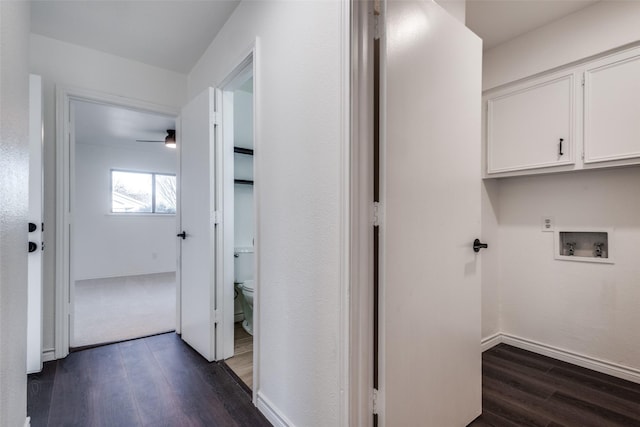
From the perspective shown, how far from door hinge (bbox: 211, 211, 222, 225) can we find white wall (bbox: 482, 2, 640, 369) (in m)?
2.18

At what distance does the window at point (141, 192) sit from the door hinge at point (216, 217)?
4.36 metres

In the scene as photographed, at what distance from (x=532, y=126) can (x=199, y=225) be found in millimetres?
2747

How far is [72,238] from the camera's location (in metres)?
2.56

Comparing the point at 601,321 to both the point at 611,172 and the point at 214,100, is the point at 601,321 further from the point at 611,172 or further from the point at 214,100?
the point at 214,100

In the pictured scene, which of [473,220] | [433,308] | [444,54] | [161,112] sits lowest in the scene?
[433,308]

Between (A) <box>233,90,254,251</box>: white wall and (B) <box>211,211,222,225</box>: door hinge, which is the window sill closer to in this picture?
(A) <box>233,90,254,251</box>: white wall

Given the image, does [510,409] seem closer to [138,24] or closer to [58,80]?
[138,24]

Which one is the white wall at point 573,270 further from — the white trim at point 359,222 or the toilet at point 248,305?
the toilet at point 248,305

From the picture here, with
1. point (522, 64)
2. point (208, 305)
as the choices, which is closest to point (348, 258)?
point (208, 305)

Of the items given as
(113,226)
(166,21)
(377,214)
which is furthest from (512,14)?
(113,226)

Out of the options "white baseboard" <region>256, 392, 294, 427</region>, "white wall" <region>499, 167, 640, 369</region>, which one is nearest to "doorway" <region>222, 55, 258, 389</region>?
"white baseboard" <region>256, 392, 294, 427</region>

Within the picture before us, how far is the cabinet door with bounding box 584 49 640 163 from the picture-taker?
1.89 meters

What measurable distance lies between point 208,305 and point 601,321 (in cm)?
286

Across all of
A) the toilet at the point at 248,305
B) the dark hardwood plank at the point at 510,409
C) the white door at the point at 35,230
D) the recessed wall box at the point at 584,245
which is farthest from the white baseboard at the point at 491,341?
the white door at the point at 35,230
